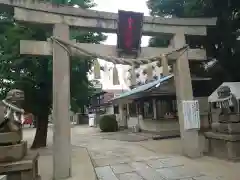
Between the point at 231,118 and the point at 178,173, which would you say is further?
the point at 231,118

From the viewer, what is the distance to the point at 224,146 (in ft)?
24.2

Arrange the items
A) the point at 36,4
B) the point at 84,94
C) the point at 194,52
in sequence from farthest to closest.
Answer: the point at 84,94 < the point at 194,52 < the point at 36,4

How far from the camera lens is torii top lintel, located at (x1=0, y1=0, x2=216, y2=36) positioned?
610cm

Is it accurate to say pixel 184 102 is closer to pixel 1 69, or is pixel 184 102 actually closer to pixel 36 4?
pixel 36 4

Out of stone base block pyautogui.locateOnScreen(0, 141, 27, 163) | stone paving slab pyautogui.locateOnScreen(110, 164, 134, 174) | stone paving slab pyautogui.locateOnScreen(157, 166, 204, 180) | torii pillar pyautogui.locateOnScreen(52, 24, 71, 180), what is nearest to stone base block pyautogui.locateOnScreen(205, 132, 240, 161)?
stone paving slab pyautogui.locateOnScreen(157, 166, 204, 180)

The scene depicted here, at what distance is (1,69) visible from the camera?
33.2ft

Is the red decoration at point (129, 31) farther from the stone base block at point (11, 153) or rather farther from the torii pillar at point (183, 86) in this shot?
the stone base block at point (11, 153)

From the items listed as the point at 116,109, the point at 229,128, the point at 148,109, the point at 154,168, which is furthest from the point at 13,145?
the point at 116,109

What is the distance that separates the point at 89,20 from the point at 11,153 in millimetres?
4383

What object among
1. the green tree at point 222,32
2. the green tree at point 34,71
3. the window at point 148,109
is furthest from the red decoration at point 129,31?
the window at point 148,109

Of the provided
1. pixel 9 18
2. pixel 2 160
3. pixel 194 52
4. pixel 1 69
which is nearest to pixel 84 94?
pixel 1 69

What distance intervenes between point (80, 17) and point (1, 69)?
211 inches

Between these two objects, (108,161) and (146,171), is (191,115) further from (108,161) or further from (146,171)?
(108,161)

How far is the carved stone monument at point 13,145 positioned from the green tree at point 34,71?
485 centimetres
